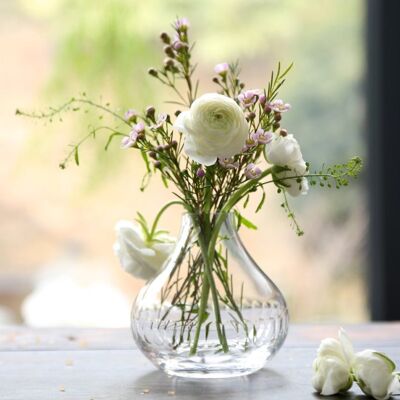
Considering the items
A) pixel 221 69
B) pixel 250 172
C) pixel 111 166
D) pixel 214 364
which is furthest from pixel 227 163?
pixel 111 166

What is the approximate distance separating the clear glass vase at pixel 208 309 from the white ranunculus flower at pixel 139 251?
0.16ft

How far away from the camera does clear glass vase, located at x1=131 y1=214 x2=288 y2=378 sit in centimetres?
114

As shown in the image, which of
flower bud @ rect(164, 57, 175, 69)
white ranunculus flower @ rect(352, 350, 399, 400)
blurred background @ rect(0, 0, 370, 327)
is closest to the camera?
white ranunculus flower @ rect(352, 350, 399, 400)

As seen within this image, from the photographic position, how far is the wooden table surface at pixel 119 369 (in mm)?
1101

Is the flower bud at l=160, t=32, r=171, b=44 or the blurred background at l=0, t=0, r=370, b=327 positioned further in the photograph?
the blurred background at l=0, t=0, r=370, b=327

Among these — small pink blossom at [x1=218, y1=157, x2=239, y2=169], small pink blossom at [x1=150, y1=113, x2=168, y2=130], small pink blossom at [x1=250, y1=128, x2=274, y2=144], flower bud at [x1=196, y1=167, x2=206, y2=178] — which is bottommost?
flower bud at [x1=196, y1=167, x2=206, y2=178]

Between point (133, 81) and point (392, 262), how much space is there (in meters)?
1.05

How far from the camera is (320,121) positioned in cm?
292

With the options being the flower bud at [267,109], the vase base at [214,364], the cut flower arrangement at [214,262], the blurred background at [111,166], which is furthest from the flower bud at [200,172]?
the blurred background at [111,166]

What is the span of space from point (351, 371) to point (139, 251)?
316 mm

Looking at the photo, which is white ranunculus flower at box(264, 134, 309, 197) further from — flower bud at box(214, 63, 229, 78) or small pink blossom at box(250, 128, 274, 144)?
flower bud at box(214, 63, 229, 78)

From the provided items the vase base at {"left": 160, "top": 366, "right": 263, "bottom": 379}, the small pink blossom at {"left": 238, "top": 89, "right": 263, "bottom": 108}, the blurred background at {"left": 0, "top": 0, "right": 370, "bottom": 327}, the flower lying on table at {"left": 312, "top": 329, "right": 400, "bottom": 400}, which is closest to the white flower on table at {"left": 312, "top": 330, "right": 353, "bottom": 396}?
the flower lying on table at {"left": 312, "top": 329, "right": 400, "bottom": 400}

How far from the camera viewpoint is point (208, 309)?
1.14 m

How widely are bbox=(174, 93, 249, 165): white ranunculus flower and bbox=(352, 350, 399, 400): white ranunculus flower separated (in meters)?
0.29
